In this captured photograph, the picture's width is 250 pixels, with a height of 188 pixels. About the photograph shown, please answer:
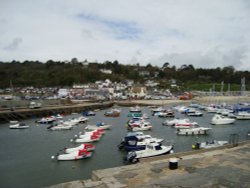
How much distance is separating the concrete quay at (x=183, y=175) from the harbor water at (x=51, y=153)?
623cm

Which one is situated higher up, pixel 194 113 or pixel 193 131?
pixel 193 131

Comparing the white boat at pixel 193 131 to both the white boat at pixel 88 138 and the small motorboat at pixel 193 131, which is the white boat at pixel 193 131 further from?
the white boat at pixel 88 138

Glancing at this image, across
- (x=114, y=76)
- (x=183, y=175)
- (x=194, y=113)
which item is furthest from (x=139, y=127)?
(x=114, y=76)

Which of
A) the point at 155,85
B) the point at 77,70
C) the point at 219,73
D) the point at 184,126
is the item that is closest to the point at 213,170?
the point at 184,126

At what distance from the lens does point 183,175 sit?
974 centimetres

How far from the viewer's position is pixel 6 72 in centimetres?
13138

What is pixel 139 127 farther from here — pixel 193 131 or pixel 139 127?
pixel 193 131

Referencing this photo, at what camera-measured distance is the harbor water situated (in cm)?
1609

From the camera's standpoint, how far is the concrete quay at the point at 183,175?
8.84 m

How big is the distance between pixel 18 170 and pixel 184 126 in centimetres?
2116

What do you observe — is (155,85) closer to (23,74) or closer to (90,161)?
(23,74)

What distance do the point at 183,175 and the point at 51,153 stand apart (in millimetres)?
15125

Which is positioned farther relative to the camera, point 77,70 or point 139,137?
point 77,70

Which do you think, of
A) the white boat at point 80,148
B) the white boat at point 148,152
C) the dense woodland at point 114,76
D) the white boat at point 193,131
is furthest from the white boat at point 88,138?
the dense woodland at point 114,76
